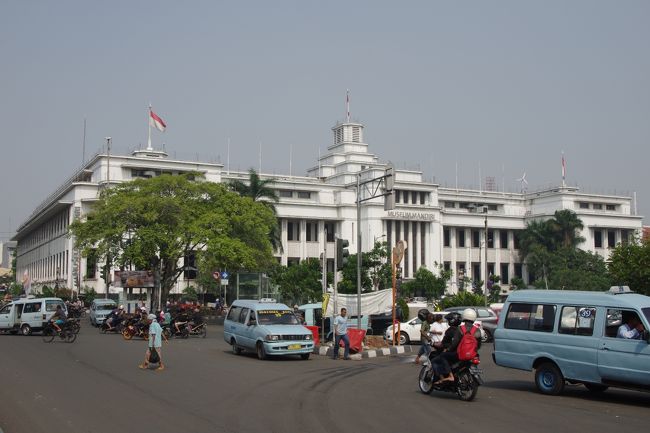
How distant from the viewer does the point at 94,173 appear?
259ft

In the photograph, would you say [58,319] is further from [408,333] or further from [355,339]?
[408,333]

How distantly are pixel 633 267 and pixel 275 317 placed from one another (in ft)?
67.9

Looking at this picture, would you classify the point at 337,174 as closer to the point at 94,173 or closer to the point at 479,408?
the point at 94,173

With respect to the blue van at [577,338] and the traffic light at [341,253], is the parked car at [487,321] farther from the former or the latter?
the blue van at [577,338]

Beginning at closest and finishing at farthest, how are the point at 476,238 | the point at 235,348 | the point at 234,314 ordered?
the point at 235,348 < the point at 234,314 < the point at 476,238

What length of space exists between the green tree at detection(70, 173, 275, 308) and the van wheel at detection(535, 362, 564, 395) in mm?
30036

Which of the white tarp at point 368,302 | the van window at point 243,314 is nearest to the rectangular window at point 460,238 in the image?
the white tarp at point 368,302

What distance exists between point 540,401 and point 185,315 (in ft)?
73.6

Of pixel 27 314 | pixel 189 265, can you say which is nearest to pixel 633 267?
pixel 27 314

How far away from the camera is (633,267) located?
34.3 meters

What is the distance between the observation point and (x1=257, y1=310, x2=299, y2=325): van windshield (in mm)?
22594

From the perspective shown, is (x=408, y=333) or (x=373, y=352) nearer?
(x=373, y=352)

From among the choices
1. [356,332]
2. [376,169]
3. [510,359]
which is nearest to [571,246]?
[376,169]

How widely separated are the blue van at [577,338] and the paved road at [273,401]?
0.54 meters
